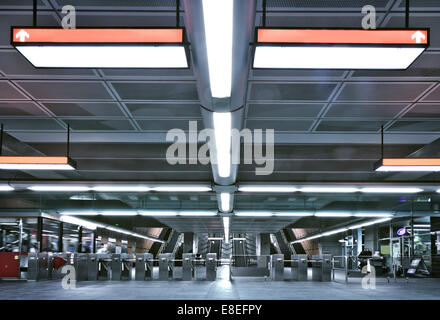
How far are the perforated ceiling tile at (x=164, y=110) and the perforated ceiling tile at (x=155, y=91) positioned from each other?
1.32 ft

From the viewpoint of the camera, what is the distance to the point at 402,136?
10.0 m

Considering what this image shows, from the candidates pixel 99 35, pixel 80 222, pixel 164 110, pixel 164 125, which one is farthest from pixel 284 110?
pixel 80 222

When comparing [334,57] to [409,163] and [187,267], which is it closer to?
[409,163]

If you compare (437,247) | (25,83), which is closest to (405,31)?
(25,83)

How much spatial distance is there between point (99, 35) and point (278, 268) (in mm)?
16399

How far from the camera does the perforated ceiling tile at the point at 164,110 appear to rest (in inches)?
317

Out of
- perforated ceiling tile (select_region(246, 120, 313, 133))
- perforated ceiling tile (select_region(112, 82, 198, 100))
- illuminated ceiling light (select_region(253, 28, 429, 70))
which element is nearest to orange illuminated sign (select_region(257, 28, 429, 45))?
illuminated ceiling light (select_region(253, 28, 429, 70))

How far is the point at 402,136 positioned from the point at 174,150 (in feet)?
16.6

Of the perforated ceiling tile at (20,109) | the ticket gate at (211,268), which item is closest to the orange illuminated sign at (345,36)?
the perforated ceiling tile at (20,109)

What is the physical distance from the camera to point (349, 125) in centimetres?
927

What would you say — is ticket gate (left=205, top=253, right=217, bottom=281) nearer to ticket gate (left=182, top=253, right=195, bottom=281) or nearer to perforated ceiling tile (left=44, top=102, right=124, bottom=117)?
ticket gate (left=182, top=253, right=195, bottom=281)

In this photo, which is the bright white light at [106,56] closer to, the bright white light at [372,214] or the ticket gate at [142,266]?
the ticket gate at [142,266]

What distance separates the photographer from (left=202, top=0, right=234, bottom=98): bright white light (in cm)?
342
